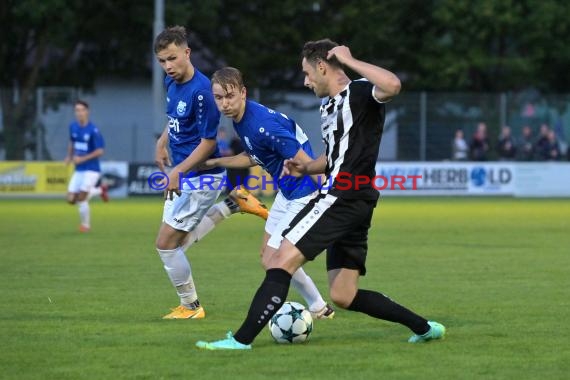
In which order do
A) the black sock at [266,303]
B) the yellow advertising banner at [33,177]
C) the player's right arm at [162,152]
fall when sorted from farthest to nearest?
the yellow advertising banner at [33,177], the player's right arm at [162,152], the black sock at [266,303]

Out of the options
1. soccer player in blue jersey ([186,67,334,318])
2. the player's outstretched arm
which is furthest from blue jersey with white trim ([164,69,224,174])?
the player's outstretched arm

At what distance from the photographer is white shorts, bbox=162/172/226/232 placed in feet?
32.3

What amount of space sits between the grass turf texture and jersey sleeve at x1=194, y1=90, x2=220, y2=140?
1497 millimetres

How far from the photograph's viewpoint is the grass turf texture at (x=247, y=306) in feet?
24.5

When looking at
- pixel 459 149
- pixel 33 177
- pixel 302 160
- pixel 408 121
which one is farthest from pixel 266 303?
pixel 408 121

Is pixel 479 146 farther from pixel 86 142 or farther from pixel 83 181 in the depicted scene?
pixel 83 181

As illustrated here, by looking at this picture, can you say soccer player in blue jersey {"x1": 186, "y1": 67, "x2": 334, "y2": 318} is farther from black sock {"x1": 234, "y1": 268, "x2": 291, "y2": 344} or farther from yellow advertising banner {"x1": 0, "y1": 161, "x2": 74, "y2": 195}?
yellow advertising banner {"x1": 0, "y1": 161, "x2": 74, "y2": 195}

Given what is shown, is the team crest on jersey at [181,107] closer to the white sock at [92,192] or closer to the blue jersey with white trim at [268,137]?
the blue jersey with white trim at [268,137]

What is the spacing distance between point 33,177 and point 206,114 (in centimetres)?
2386

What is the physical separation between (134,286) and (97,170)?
900 cm

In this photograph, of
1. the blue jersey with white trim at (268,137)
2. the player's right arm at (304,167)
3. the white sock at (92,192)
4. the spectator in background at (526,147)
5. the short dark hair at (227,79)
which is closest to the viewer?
the player's right arm at (304,167)

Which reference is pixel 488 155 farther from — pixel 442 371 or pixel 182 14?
pixel 442 371

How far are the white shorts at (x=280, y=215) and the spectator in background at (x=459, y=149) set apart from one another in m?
25.4

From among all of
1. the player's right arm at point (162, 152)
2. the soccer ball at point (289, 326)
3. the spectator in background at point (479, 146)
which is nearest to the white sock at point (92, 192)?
the player's right arm at point (162, 152)
